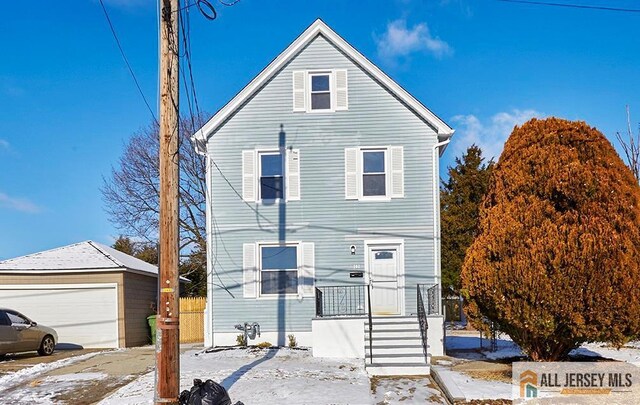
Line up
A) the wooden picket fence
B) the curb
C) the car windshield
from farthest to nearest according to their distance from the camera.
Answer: the wooden picket fence
the car windshield
the curb

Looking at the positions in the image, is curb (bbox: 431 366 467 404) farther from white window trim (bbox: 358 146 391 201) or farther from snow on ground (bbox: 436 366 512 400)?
white window trim (bbox: 358 146 391 201)

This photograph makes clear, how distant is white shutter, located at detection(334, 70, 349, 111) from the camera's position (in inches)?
640

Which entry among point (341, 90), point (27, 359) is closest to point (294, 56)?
point (341, 90)

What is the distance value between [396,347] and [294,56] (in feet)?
26.7

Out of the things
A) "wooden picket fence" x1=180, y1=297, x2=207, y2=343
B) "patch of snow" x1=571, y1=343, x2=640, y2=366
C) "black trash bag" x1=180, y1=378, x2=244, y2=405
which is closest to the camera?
"black trash bag" x1=180, y1=378, x2=244, y2=405

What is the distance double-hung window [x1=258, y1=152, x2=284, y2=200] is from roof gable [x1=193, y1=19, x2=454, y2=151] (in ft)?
4.98

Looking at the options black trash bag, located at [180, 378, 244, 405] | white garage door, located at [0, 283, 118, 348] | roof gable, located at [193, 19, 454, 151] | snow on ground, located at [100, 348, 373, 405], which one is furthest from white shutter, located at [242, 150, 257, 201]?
black trash bag, located at [180, 378, 244, 405]

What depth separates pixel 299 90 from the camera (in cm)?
1633

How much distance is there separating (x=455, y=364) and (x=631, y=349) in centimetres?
551

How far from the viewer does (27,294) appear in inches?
720

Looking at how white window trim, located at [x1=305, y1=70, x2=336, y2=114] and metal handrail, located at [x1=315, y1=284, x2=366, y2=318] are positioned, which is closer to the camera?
metal handrail, located at [x1=315, y1=284, x2=366, y2=318]

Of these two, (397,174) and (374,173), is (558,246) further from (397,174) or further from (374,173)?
(374,173)

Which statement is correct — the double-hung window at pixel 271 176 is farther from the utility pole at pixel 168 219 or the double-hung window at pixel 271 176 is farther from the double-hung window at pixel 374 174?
the utility pole at pixel 168 219

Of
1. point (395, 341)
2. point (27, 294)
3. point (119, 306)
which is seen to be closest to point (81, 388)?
point (395, 341)
